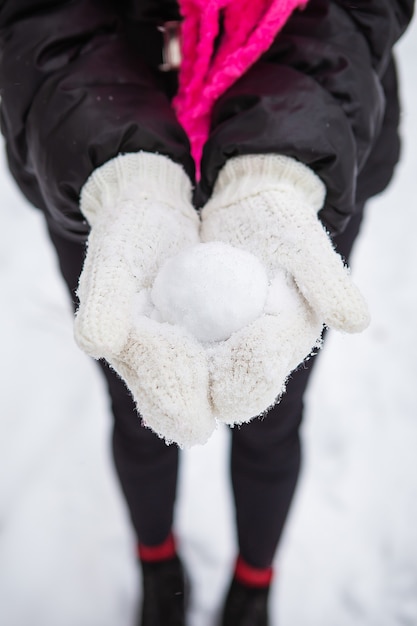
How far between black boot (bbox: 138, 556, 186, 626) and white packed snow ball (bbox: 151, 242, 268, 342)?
2.53 feet

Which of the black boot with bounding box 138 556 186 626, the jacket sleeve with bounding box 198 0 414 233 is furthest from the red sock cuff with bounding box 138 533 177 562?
the jacket sleeve with bounding box 198 0 414 233

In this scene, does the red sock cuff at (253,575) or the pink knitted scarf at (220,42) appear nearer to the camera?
the pink knitted scarf at (220,42)

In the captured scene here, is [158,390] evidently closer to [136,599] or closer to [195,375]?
[195,375]

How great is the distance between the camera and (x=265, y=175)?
0.72m

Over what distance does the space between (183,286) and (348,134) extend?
0.31 m

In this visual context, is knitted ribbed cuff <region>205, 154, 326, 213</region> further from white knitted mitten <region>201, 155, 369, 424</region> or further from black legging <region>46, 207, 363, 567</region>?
black legging <region>46, 207, 363, 567</region>

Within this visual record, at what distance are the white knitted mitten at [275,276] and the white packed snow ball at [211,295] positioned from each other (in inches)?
0.7

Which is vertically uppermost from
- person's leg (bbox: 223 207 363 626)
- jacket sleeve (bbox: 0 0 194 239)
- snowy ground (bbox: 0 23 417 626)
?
jacket sleeve (bbox: 0 0 194 239)

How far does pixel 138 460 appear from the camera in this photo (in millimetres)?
1012

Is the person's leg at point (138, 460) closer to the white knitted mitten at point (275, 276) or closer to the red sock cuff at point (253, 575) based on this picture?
the red sock cuff at point (253, 575)

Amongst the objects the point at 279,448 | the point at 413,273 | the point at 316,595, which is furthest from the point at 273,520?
the point at 413,273

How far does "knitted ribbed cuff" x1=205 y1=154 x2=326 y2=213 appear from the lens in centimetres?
71

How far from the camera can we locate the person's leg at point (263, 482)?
2.95 ft

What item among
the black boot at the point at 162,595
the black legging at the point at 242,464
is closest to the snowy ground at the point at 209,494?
the black boot at the point at 162,595
